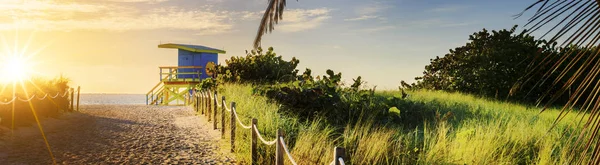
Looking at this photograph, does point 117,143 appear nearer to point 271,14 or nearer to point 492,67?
point 271,14

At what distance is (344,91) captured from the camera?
14.0m

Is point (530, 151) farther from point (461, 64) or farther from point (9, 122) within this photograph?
point (461, 64)

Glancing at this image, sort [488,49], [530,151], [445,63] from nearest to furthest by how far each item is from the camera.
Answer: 1. [530,151]
2. [488,49]
3. [445,63]

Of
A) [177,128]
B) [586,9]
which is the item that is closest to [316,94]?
[177,128]

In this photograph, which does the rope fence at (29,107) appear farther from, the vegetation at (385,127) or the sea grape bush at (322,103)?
the sea grape bush at (322,103)

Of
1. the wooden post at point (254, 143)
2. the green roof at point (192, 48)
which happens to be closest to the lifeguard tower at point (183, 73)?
the green roof at point (192, 48)

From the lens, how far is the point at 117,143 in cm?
878

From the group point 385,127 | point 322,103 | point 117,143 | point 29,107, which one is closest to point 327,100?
point 322,103

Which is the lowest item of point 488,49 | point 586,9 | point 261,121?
point 261,121

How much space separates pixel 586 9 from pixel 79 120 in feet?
44.4

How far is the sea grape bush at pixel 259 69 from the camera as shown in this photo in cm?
1897

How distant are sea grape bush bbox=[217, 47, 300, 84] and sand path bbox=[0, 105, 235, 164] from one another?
6.48 m

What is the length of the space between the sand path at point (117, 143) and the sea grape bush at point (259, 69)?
648 cm

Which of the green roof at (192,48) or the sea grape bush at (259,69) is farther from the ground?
the green roof at (192,48)
